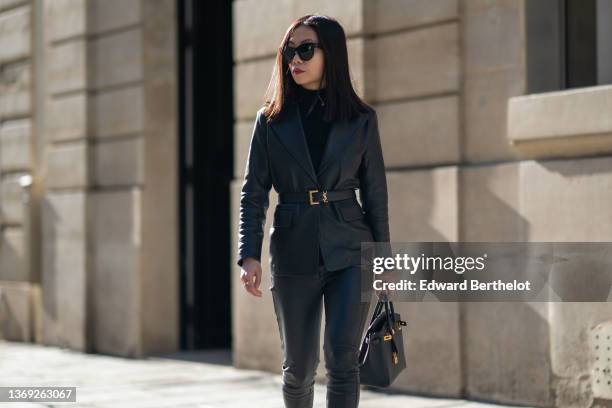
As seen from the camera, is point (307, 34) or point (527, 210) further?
point (527, 210)

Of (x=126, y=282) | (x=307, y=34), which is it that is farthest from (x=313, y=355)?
(x=126, y=282)

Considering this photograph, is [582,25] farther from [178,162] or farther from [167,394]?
[178,162]

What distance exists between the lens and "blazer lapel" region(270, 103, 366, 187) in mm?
4281

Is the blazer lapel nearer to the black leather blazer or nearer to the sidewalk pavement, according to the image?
the black leather blazer

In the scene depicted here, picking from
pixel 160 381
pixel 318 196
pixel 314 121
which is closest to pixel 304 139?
pixel 314 121

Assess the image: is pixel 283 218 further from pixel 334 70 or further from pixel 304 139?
pixel 334 70

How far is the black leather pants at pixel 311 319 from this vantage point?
416 cm

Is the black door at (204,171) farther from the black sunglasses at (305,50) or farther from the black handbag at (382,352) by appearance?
the black handbag at (382,352)

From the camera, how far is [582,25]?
656 cm

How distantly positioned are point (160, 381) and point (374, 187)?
3.98m

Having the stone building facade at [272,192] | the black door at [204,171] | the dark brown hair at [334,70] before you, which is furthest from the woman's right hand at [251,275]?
the black door at [204,171]

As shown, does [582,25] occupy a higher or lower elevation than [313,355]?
higher

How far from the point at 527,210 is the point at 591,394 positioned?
115cm

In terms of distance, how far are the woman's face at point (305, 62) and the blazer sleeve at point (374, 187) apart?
0.30 metres
